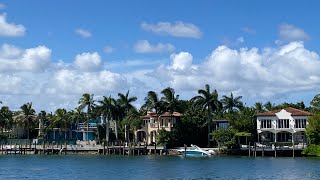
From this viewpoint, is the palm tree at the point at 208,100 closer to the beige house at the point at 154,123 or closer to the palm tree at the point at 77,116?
the beige house at the point at 154,123

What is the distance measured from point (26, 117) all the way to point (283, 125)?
2873 inches

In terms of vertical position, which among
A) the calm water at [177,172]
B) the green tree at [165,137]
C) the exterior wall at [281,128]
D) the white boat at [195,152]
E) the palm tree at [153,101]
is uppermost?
the palm tree at [153,101]

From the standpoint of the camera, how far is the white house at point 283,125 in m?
111

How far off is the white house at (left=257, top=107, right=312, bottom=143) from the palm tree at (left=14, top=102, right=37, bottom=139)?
67561 mm

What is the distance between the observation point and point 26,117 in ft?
505

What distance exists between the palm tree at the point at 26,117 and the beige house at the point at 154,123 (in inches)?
1513

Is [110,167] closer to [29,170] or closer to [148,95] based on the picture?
[29,170]

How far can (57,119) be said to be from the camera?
14912 centimetres

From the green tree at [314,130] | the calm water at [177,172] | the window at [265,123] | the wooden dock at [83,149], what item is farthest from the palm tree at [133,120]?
the calm water at [177,172]

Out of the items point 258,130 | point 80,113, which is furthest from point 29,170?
point 80,113

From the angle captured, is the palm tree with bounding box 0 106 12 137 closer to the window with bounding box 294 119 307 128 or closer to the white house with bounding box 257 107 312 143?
the white house with bounding box 257 107 312 143

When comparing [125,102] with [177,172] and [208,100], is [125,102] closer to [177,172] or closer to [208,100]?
[208,100]

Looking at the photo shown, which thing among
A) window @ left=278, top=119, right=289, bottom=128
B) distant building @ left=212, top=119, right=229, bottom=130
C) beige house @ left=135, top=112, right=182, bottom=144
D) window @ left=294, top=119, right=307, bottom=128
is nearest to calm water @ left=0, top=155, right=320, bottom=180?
window @ left=294, top=119, right=307, bottom=128

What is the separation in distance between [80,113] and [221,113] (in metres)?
36.9
